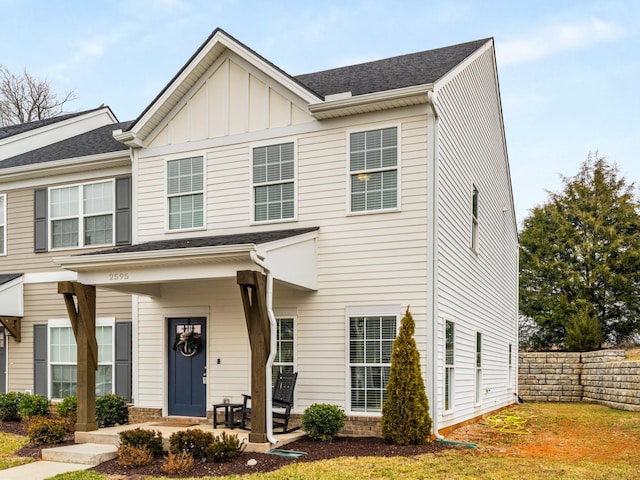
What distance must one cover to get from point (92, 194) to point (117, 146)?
4.21 feet

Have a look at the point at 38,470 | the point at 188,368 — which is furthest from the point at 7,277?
the point at 38,470

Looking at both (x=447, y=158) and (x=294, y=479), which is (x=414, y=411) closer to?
(x=294, y=479)

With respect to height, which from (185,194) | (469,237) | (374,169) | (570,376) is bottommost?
(570,376)

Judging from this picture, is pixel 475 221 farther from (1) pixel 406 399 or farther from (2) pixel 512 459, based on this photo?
(2) pixel 512 459

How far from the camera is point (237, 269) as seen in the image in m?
9.20

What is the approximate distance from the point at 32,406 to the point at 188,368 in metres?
3.63

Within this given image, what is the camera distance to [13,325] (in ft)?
45.0

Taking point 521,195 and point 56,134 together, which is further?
point 521,195

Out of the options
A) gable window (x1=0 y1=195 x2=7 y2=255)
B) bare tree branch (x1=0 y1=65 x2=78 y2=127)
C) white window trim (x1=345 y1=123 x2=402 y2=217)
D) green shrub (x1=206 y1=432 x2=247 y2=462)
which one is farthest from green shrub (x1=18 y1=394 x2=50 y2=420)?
bare tree branch (x1=0 y1=65 x2=78 y2=127)

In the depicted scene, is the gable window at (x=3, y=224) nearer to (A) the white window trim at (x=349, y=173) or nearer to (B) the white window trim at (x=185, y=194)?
(B) the white window trim at (x=185, y=194)

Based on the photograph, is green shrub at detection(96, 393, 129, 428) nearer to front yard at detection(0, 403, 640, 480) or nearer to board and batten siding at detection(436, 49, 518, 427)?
front yard at detection(0, 403, 640, 480)

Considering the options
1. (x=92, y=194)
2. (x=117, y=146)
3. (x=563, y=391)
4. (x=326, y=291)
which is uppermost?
(x=117, y=146)

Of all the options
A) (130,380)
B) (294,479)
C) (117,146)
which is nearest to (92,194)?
(117,146)

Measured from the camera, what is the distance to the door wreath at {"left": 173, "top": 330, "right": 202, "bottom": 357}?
37.4 ft
